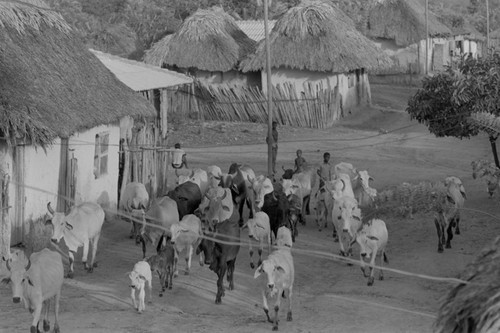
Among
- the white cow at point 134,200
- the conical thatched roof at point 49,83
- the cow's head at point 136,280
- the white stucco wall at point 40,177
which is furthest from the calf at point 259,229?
the conical thatched roof at point 49,83

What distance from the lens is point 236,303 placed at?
51.5ft

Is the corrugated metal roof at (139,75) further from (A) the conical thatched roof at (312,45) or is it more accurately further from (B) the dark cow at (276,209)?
(A) the conical thatched roof at (312,45)

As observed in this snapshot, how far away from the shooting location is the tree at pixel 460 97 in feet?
67.0

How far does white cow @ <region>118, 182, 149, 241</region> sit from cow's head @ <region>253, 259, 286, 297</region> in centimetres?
486

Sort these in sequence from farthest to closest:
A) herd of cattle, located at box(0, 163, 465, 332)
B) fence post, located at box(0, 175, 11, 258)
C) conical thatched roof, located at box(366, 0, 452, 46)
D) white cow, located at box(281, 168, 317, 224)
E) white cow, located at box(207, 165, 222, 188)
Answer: conical thatched roof, located at box(366, 0, 452, 46)
white cow, located at box(207, 165, 222, 188)
white cow, located at box(281, 168, 317, 224)
fence post, located at box(0, 175, 11, 258)
herd of cattle, located at box(0, 163, 465, 332)

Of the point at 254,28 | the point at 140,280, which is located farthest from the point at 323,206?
the point at 254,28

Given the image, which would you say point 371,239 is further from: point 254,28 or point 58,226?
point 254,28

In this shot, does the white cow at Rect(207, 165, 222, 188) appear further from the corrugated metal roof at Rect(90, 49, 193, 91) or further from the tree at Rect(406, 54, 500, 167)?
the tree at Rect(406, 54, 500, 167)

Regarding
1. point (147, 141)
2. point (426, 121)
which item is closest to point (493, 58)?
point (426, 121)

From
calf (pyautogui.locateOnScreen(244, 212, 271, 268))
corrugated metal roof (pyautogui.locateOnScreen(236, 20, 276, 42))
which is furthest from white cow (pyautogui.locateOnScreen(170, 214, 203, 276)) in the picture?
corrugated metal roof (pyautogui.locateOnScreen(236, 20, 276, 42))

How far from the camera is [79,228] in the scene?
56.6ft

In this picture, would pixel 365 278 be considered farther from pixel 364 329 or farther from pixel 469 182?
pixel 469 182

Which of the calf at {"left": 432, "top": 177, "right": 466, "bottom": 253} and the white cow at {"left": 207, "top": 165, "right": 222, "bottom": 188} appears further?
the white cow at {"left": 207, "top": 165, "right": 222, "bottom": 188}

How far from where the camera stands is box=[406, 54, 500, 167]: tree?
67.0 feet
